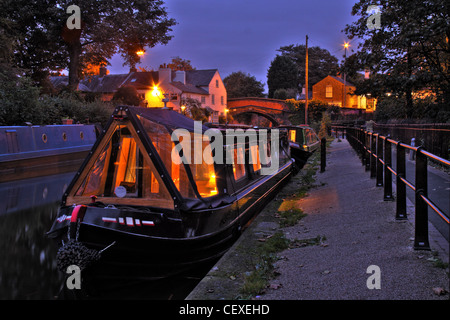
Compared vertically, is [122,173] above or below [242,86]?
below

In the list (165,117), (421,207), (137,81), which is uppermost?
(137,81)

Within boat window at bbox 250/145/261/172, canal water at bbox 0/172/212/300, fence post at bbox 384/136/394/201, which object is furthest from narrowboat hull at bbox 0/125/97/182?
fence post at bbox 384/136/394/201

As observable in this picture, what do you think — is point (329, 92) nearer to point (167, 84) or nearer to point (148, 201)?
point (167, 84)

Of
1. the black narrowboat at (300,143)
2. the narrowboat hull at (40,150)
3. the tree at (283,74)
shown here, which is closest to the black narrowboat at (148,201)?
the black narrowboat at (300,143)

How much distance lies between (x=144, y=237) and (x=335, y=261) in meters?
2.15

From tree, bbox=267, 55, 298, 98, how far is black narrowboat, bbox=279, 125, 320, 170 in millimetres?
68623

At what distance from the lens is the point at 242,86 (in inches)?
3258

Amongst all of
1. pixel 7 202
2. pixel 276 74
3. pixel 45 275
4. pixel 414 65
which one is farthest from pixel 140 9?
pixel 276 74

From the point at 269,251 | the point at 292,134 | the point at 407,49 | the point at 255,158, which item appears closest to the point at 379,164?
the point at 255,158

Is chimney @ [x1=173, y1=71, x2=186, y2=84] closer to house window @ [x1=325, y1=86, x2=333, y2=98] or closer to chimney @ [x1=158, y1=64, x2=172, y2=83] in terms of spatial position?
chimney @ [x1=158, y1=64, x2=172, y2=83]

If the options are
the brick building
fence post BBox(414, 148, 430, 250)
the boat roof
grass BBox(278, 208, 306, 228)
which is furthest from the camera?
the brick building

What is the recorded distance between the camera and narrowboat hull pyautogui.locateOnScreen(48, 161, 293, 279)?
4.89 metres

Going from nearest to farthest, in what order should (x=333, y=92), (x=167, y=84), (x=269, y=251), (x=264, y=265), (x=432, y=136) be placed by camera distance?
(x=264, y=265), (x=269, y=251), (x=432, y=136), (x=167, y=84), (x=333, y=92)

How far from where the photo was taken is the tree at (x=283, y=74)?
8912 centimetres
